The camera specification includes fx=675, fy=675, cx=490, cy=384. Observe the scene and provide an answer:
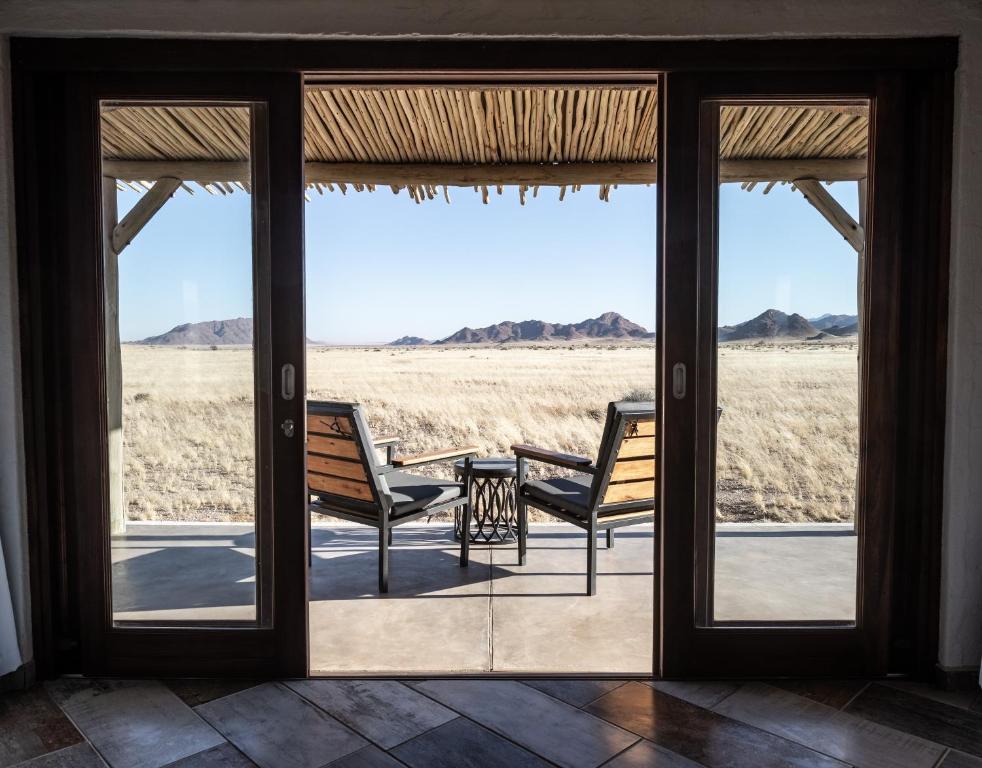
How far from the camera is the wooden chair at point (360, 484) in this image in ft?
11.0

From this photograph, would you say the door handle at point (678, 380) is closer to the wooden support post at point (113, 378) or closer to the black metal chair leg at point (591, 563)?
the black metal chair leg at point (591, 563)

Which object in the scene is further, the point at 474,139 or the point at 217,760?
the point at 474,139

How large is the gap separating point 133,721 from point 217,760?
0.41 m

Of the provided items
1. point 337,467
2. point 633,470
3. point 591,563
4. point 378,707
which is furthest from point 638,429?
point 378,707

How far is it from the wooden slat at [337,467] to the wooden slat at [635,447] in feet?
4.21

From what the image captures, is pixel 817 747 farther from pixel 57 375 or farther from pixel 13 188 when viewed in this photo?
→ pixel 13 188

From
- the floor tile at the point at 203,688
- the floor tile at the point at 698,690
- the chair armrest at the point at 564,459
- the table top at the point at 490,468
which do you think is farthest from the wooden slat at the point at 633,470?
the floor tile at the point at 203,688

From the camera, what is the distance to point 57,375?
238 cm

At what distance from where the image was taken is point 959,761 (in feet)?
6.21

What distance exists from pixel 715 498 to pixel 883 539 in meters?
0.60

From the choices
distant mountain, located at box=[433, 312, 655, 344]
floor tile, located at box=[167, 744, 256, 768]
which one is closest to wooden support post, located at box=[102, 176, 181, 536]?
floor tile, located at box=[167, 744, 256, 768]

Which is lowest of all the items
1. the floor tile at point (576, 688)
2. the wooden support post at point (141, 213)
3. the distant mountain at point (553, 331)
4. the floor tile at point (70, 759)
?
the floor tile at point (576, 688)

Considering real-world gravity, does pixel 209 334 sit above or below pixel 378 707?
above

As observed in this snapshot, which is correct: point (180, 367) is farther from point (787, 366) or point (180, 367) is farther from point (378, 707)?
point (787, 366)
